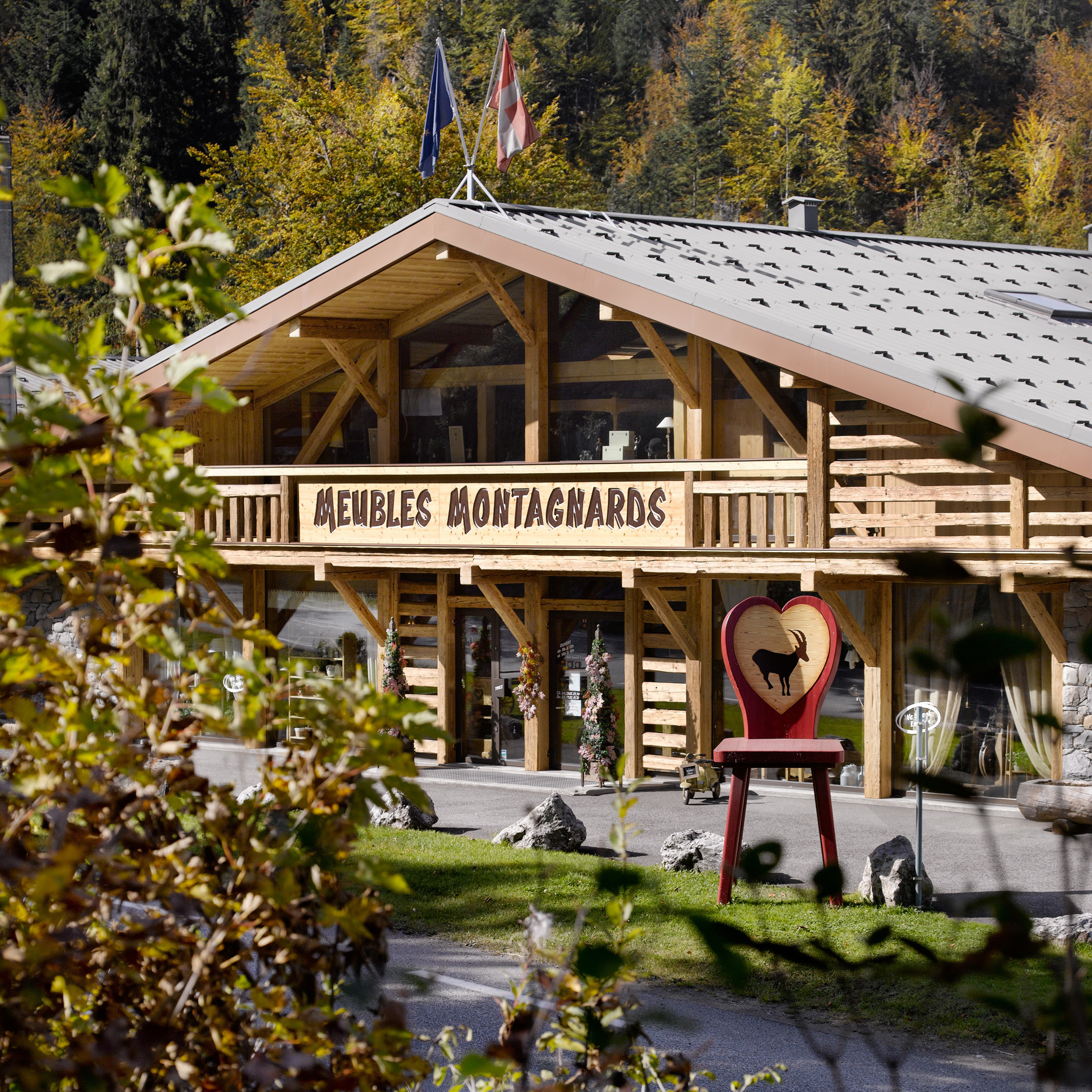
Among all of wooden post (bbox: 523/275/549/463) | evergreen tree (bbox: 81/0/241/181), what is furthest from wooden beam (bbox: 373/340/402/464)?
evergreen tree (bbox: 81/0/241/181)

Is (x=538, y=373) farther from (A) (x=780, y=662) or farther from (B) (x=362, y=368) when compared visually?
(A) (x=780, y=662)

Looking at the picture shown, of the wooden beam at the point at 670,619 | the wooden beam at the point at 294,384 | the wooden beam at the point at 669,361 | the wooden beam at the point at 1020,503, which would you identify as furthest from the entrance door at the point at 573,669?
the wooden beam at the point at 1020,503

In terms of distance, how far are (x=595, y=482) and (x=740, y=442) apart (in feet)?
5.64

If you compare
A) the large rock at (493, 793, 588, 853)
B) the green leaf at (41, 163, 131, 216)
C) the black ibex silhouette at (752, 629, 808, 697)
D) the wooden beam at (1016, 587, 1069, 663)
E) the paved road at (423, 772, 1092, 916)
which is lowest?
the paved road at (423, 772, 1092, 916)

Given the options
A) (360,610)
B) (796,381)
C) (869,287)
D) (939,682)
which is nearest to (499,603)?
(360,610)

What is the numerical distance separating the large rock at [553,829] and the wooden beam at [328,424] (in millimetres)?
8855

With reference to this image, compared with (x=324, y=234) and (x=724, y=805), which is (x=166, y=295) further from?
(x=324, y=234)

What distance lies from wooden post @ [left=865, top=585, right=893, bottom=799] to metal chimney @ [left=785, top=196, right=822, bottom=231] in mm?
6572

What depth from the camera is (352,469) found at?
18.8 metres

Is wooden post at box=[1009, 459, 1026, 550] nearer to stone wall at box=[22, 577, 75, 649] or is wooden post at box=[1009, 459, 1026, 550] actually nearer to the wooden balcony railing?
the wooden balcony railing

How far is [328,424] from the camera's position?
20734 mm

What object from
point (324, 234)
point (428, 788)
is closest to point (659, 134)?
point (324, 234)

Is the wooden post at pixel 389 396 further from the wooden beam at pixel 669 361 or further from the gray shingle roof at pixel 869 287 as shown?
the wooden beam at pixel 669 361

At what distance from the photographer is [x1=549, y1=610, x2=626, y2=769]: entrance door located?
59.0 ft
